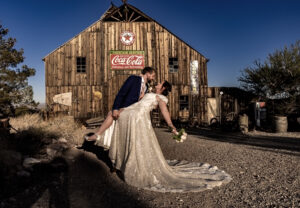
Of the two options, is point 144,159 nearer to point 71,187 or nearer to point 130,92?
point 130,92

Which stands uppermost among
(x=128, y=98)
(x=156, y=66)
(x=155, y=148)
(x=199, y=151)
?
(x=156, y=66)

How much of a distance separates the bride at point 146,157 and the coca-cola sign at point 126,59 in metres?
10.5

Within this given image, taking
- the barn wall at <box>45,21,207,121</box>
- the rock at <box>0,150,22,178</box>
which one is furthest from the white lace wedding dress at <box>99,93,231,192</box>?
the barn wall at <box>45,21,207,121</box>

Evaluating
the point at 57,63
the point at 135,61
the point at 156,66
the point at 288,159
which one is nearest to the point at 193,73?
the point at 156,66

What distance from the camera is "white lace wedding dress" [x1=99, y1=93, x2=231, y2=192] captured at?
130 inches

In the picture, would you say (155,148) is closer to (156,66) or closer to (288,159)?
(288,159)

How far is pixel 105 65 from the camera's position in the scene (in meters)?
13.8

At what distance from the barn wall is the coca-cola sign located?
12.0 inches

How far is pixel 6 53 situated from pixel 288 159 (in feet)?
50.2

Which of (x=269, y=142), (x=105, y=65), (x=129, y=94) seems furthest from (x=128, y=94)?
(x=105, y=65)

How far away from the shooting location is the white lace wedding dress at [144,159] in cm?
331

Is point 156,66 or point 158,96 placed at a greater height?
point 156,66

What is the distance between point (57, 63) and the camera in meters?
13.5

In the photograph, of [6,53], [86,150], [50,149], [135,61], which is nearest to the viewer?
[50,149]
